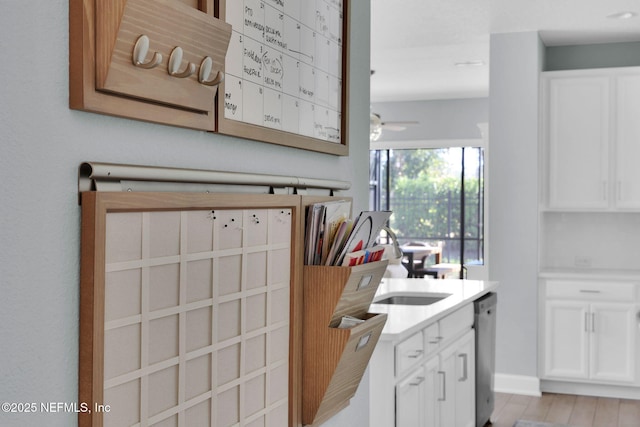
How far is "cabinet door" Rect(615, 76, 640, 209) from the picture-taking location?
5055 mm

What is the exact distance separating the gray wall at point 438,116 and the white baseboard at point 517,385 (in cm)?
427

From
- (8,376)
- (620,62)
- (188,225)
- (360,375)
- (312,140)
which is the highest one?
(620,62)

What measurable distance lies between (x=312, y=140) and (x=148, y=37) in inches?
24.6

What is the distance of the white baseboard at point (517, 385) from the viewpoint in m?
5.02

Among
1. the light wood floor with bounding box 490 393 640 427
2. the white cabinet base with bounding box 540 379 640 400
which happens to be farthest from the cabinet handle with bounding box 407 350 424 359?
the white cabinet base with bounding box 540 379 640 400

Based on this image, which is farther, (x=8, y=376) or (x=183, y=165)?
(x=183, y=165)

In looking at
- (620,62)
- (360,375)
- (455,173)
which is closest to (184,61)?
(360,375)

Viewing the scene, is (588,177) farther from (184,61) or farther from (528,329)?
(184,61)

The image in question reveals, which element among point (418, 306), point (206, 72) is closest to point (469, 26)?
point (418, 306)

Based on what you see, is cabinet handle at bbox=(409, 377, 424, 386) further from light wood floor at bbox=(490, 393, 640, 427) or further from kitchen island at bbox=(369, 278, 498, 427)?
light wood floor at bbox=(490, 393, 640, 427)

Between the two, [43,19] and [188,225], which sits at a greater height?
[43,19]

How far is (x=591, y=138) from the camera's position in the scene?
5.13 meters

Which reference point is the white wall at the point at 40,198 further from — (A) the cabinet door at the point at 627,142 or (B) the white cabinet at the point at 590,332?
(A) the cabinet door at the point at 627,142

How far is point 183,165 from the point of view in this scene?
3.28 ft
